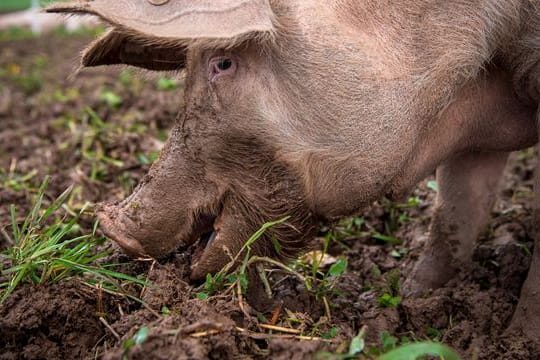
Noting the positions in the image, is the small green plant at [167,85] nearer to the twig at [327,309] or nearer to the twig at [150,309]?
the twig at [327,309]

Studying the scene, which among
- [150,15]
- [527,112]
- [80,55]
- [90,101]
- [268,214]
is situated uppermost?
[150,15]

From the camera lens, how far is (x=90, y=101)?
23.2 feet

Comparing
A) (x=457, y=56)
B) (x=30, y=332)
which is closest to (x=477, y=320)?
(x=457, y=56)

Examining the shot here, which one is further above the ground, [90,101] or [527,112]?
[527,112]

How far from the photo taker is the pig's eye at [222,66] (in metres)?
3.14

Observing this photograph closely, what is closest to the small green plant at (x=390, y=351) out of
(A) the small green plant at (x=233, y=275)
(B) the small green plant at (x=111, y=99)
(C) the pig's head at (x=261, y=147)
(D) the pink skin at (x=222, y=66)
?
(A) the small green plant at (x=233, y=275)

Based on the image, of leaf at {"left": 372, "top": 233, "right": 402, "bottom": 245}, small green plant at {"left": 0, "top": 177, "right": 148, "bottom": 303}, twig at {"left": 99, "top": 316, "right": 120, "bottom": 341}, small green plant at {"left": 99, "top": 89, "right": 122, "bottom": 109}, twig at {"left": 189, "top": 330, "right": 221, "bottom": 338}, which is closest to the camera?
twig at {"left": 189, "top": 330, "right": 221, "bottom": 338}

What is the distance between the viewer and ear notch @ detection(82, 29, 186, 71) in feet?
11.6

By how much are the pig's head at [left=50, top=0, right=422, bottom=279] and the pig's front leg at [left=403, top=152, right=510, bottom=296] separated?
1076 millimetres

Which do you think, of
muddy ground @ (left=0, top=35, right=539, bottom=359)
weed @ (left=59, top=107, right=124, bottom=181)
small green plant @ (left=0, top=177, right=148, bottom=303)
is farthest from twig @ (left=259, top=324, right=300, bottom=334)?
weed @ (left=59, top=107, right=124, bottom=181)

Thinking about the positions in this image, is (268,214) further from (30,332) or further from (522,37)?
(522,37)

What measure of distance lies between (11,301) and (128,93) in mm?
4196

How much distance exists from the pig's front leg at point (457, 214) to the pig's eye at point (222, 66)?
1.59 meters

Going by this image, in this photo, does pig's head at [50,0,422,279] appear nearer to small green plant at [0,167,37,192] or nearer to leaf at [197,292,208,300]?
leaf at [197,292,208,300]
